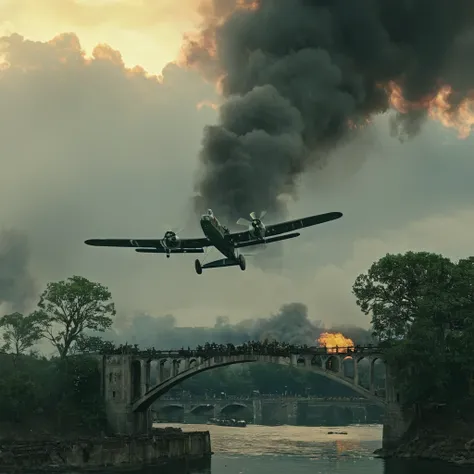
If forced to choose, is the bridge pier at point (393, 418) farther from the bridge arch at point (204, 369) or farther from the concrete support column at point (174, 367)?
the concrete support column at point (174, 367)

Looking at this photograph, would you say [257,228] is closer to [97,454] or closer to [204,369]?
[97,454]

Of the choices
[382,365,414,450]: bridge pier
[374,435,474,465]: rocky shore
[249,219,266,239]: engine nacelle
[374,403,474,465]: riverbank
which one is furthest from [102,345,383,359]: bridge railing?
[249,219,266,239]: engine nacelle

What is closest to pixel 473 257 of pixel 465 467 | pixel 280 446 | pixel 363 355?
pixel 363 355

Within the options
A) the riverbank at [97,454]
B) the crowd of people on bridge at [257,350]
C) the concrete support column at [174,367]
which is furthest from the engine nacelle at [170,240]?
the concrete support column at [174,367]

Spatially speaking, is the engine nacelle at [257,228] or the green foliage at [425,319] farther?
the green foliage at [425,319]

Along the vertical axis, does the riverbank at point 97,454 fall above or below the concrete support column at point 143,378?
below
